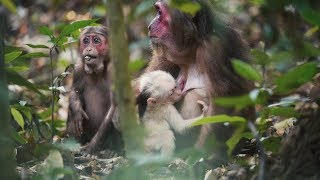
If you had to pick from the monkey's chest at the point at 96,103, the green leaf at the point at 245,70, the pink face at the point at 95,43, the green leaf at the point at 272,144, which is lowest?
the green leaf at the point at 272,144

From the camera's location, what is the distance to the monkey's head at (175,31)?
5840 mm

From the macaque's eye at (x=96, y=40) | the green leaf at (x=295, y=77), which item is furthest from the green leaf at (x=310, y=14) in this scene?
the macaque's eye at (x=96, y=40)

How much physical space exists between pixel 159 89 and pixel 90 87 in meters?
2.31

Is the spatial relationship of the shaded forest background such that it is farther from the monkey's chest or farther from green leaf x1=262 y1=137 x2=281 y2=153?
the monkey's chest

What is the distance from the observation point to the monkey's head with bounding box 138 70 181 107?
5.91 metres

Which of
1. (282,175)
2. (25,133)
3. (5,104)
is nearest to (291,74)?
(282,175)

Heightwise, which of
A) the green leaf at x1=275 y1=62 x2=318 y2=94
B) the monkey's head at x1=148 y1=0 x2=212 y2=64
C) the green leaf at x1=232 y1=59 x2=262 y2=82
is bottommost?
the green leaf at x1=275 y1=62 x2=318 y2=94

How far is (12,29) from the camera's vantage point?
10469 millimetres

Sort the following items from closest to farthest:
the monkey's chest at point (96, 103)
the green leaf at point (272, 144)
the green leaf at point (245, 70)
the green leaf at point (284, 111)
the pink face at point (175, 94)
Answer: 1. the green leaf at point (245, 70)
2. the green leaf at point (284, 111)
3. the green leaf at point (272, 144)
4. the pink face at point (175, 94)
5. the monkey's chest at point (96, 103)

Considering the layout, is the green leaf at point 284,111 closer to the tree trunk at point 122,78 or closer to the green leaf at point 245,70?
the green leaf at point 245,70

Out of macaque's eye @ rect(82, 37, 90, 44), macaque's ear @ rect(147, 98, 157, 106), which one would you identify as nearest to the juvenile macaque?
macaque's ear @ rect(147, 98, 157, 106)

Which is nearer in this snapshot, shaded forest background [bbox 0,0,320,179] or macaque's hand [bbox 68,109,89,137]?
shaded forest background [bbox 0,0,320,179]

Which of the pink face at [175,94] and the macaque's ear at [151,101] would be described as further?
the pink face at [175,94]

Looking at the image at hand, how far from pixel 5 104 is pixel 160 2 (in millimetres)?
3650
